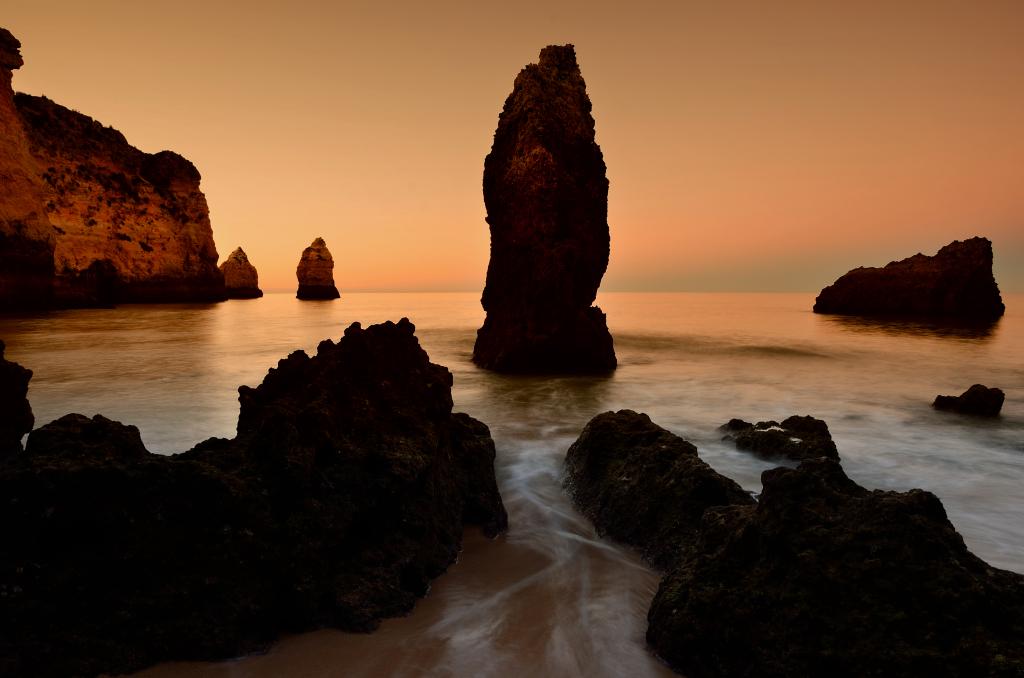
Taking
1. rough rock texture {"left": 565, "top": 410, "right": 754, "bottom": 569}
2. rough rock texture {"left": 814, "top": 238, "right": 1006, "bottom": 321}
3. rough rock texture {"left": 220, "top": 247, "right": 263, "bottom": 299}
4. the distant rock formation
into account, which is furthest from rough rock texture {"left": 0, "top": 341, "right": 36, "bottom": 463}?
rough rock texture {"left": 220, "top": 247, "right": 263, "bottom": 299}

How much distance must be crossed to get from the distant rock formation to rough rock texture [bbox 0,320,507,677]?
3443 cm

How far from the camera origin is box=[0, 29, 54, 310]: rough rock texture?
1070 inches

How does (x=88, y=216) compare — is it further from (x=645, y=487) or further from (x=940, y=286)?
(x=940, y=286)

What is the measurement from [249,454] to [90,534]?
79 centimetres

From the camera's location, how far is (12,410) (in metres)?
3.45

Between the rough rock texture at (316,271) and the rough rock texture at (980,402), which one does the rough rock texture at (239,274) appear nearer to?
the rough rock texture at (316,271)

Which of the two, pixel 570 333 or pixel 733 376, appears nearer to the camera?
pixel 570 333

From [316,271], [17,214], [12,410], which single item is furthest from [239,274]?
[12,410]

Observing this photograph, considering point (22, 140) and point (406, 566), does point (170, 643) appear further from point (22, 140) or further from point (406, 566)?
point (22, 140)

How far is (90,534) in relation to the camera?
2381 mm

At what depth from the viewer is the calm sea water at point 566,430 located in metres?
2.68

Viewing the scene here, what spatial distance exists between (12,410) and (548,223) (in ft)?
33.3

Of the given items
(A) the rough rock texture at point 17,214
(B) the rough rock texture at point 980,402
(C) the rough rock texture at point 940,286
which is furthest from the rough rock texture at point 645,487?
(C) the rough rock texture at point 940,286

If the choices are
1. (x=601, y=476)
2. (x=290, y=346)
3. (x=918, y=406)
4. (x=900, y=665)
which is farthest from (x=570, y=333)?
(x=290, y=346)
